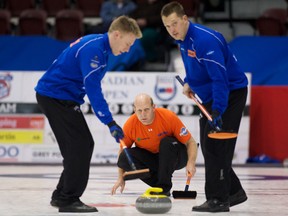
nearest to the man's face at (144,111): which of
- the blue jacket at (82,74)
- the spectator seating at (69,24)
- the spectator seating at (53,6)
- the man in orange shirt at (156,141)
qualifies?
the man in orange shirt at (156,141)

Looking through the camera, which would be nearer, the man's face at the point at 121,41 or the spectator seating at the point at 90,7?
the man's face at the point at 121,41

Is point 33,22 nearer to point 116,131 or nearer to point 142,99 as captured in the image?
point 142,99

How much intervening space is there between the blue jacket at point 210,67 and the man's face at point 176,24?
50mm

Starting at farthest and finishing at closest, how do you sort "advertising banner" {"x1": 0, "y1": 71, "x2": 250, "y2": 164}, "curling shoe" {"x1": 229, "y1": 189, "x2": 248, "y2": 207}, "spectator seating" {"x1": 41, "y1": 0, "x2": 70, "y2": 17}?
"spectator seating" {"x1": 41, "y1": 0, "x2": 70, "y2": 17}, "advertising banner" {"x1": 0, "y1": 71, "x2": 250, "y2": 164}, "curling shoe" {"x1": 229, "y1": 189, "x2": 248, "y2": 207}

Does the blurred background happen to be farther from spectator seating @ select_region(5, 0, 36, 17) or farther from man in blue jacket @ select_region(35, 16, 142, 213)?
man in blue jacket @ select_region(35, 16, 142, 213)

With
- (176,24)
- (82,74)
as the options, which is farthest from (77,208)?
(176,24)

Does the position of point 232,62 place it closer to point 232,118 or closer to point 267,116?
point 232,118

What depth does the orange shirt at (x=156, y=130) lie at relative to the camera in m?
6.35

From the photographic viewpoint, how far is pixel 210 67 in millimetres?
5230

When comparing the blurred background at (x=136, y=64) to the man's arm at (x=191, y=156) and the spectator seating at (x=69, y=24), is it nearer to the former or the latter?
the spectator seating at (x=69, y=24)

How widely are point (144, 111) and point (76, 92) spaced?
0.92m

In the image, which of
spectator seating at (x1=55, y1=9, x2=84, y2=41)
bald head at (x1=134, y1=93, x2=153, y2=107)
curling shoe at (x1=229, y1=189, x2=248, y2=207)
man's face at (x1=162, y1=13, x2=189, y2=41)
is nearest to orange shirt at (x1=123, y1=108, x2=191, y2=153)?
bald head at (x1=134, y1=93, x2=153, y2=107)

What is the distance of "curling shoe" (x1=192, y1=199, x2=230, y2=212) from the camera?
209 inches

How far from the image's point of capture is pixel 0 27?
46.2 ft
